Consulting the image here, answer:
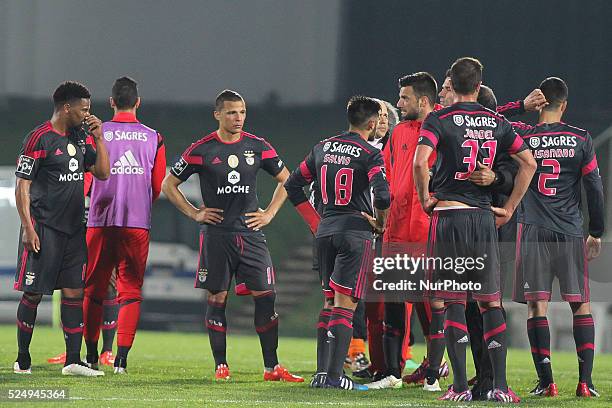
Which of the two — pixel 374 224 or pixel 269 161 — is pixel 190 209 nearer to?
pixel 269 161

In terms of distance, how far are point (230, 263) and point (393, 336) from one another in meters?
1.28

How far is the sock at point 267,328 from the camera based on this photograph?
870 cm

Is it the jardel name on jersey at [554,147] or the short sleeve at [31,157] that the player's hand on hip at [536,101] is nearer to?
the jardel name on jersey at [554,147]

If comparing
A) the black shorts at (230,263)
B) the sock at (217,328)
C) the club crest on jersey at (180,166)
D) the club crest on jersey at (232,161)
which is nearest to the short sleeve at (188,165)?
the club crest on jersey at (180,166)

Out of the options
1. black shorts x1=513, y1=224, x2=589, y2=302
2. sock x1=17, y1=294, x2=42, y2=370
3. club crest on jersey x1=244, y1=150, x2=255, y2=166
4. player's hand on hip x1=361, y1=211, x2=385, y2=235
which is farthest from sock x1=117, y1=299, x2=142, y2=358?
black shorts x1=513, y1=224, x2=589, y2=302

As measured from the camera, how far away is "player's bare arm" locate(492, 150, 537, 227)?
7.29 metres

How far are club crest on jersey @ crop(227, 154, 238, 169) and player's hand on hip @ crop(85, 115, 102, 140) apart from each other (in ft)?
3.01

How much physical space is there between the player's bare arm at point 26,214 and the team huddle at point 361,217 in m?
0.02

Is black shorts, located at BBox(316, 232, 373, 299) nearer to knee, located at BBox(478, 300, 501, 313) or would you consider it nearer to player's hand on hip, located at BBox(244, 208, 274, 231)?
player's hand on hip, located at BBox(244, 208, 274, 231)

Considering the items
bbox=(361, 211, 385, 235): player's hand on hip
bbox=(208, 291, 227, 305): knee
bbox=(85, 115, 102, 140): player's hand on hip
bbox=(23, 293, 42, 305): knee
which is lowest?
bbox=(23, 293, 42, 305): knee

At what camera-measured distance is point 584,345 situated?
8023mm

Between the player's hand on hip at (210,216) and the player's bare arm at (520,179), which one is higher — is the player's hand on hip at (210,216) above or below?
below

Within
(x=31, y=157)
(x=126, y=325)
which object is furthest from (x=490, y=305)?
(x=31, y=157)

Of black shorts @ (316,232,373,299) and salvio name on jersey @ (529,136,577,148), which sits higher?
salvio name on jersey @ (529,136,577,148)
